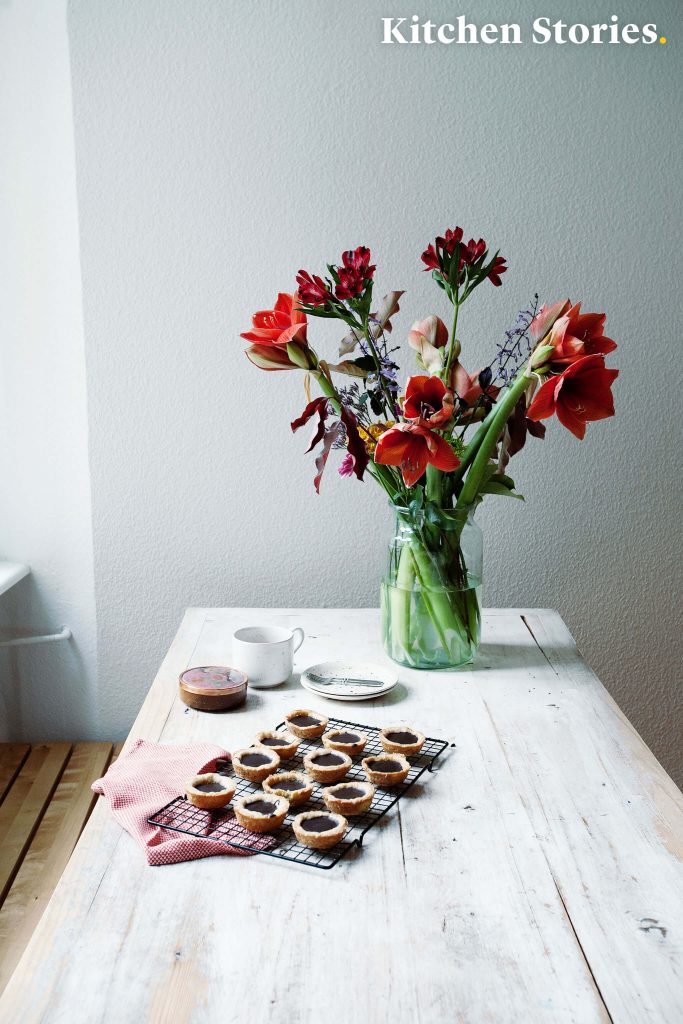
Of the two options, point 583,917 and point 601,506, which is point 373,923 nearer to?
point 583,917

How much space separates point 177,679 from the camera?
156 centimetres

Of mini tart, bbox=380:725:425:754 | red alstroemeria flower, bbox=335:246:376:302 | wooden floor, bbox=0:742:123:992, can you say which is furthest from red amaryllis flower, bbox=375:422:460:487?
wooden floor, bbox=0:742:123:992

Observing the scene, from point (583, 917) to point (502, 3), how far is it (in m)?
1.92

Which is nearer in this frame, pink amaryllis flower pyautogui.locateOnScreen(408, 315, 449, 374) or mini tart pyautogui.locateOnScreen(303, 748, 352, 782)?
mini tart pyautogui.locateOnScreen(303, 748, 352, 782)

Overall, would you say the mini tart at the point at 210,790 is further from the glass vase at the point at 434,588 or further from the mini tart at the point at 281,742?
the glass vase at the point at 434,588

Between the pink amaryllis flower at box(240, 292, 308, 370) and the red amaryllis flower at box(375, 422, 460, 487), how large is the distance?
0.21 m

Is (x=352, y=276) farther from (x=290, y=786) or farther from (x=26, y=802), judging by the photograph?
(x=26, y=802)

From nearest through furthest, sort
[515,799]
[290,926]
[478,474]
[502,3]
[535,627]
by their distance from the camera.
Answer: [290,926]
[515,799]
[478,474]
[535,627]
[502,3]

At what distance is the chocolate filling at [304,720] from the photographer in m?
1.33

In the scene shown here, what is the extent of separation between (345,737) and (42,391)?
1.33m

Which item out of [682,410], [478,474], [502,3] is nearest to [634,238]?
[682,410]

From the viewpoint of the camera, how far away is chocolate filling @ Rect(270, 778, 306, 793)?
1.13 metres

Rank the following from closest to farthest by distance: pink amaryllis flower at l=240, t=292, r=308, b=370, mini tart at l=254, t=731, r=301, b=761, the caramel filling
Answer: the caramel filling → mini tart at l=254, t=731, r=301, b=761 → pink amaryllis flower at l=240, t=292, r=308, b=370

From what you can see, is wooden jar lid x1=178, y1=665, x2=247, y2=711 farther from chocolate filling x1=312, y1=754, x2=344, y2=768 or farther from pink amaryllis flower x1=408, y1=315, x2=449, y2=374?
pink amaryllis flower x1=408, y1=315, x2=449, y2=374
